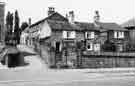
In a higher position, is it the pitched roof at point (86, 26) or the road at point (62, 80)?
the pitched roof at point (86, 26)

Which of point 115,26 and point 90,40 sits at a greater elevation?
point 115,26

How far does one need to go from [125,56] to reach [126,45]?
17024 millimetres

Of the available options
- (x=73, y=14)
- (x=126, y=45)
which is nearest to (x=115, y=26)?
(x=126, y=45)

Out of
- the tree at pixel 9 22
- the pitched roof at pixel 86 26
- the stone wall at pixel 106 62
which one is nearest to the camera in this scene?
the stone wall at pixel 106 62

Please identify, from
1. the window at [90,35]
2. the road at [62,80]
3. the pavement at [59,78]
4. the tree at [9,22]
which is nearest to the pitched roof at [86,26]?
the window at [90,35]

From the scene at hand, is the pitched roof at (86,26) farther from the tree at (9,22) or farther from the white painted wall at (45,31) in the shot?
the tree at (9,22)

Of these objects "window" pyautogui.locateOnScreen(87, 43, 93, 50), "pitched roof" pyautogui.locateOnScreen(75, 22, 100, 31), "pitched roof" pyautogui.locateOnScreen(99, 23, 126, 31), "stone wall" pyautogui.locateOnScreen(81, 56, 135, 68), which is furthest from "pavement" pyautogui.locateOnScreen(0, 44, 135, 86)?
"pitched roof" pyautogui.locateOnScreen(99, 23, 126, 31)

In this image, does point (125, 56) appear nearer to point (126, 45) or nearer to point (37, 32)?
point (126, 45)

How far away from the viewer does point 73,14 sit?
46031mm

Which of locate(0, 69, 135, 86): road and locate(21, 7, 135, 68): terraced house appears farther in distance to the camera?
locate(21, 7, 135, 68): terraced house

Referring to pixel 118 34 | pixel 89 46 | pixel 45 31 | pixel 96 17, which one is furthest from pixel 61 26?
pixel 118 34

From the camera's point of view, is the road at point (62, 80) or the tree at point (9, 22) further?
the tree at point (9, 22)

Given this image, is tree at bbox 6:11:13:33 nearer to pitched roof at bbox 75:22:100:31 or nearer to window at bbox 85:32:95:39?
pitched roof at bbox 75:22:100:31

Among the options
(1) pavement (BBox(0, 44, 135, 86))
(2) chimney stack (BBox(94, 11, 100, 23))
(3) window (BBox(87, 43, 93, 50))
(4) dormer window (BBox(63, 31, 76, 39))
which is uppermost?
(2) chimney stack (BBox(94, 11, 100, 23))
